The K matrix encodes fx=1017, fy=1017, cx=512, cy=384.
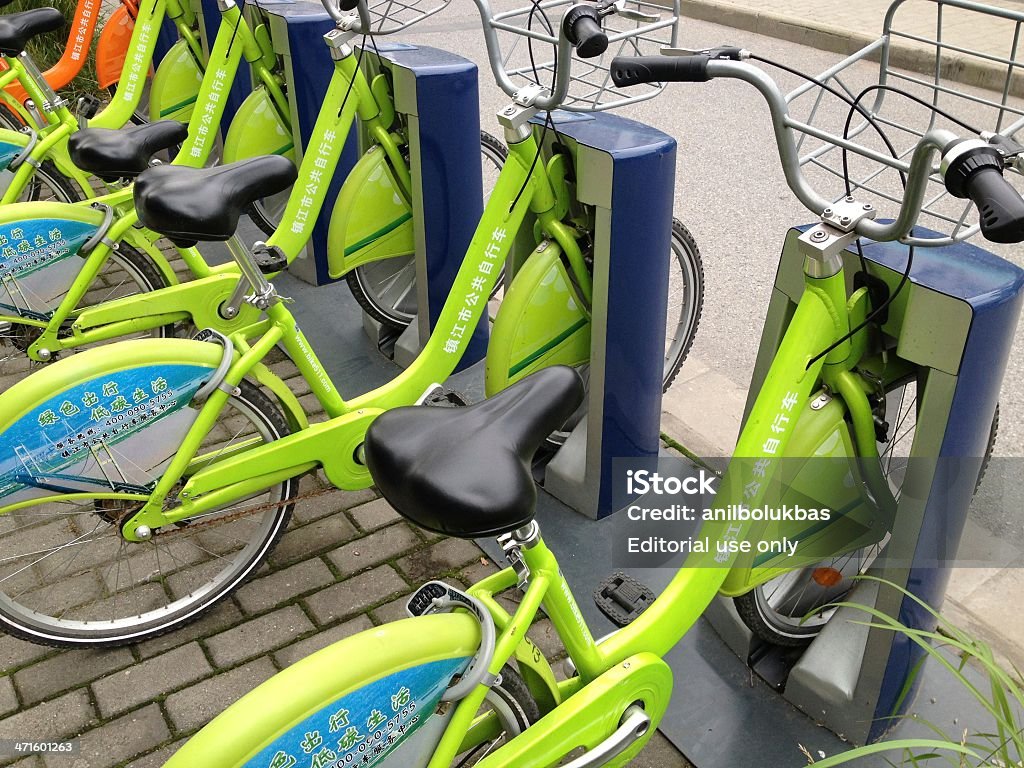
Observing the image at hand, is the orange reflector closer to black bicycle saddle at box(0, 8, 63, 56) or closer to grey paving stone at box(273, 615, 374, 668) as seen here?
grey paving stone at box(273, 615, 374, 668)

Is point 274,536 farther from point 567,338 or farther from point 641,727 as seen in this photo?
point 641,727

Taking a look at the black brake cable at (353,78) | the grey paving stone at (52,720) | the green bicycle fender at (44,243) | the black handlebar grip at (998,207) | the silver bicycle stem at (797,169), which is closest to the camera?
the black handlebar grip at (998,207)

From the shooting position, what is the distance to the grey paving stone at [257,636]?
8.91ft

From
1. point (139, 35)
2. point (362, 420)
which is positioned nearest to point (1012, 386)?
point (362, 420)

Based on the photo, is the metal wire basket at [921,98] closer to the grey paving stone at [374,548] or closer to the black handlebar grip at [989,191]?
the grey paving stone at [374,548]

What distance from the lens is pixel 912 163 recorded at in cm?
167

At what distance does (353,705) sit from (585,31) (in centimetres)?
159

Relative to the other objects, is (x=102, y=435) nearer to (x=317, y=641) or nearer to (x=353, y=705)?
(x=317, y=641)

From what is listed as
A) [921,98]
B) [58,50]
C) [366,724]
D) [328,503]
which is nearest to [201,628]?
[328,503]

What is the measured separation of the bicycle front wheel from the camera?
8.27 ft

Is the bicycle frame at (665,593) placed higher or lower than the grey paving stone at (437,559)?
higher

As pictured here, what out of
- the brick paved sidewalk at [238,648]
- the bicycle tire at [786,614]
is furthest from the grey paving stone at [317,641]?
the bicycle tire at [786,614]

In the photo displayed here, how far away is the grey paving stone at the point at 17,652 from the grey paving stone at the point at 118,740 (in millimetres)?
349

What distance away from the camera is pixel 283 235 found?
133 inches
